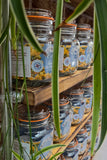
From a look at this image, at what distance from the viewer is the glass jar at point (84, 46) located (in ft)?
3.38

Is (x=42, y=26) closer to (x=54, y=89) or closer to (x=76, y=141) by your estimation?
(x=54, y=89)

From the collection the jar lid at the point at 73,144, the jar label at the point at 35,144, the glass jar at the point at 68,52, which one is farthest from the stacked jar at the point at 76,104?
the jar label at the point at 35,144

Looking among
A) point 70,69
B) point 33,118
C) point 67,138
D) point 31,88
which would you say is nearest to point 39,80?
point 31,88

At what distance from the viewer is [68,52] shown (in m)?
0.83

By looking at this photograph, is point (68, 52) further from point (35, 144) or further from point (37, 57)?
point (35, 144)

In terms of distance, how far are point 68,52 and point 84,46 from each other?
0.24m

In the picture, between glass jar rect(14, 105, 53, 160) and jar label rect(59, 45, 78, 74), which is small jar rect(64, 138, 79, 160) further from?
jar label rect(59, 45, 78, 74)

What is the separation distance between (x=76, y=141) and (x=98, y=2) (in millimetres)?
1051

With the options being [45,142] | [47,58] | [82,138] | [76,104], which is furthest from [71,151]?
[47,58]

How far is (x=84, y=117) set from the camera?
1.19m

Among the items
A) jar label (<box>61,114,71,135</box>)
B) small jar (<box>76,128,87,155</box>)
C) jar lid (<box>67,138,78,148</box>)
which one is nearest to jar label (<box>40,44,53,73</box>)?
jar label (<box>61,114,71,135</box>)

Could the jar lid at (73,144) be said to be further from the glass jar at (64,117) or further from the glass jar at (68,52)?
the glass jar at (68,52)

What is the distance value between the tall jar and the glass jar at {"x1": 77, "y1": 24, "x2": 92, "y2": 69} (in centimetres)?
39

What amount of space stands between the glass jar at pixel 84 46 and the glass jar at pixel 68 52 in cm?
13
